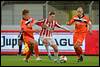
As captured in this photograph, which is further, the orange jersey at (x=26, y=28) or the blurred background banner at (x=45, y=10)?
the blurred background banner at (x=45, y=10)

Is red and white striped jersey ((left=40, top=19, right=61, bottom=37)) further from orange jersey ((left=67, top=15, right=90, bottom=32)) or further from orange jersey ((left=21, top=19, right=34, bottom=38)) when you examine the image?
orange jersey ((left=67, top=15, right=90, bottom=32))

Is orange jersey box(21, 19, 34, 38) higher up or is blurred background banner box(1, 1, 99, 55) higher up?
blurred background banner box(1, 1, 99, 55)

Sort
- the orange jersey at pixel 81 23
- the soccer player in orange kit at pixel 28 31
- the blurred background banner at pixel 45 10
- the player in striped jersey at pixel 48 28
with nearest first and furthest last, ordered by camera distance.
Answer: the player in striped jersey at pixel 48 28 < the soccer player in orange kit at pixel 28 31 < the orange jersey at pixel 81 23 < the blurred background banner at pixel 45 10

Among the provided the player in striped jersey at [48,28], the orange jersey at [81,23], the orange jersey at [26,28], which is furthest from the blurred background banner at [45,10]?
the player in striped jersey at [48,28]

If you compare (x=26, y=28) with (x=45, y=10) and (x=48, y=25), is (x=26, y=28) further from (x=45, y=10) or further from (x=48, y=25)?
(x=45, y=10)

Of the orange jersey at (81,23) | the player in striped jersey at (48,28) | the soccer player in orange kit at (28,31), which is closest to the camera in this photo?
the player in striped jersey at (48,28)

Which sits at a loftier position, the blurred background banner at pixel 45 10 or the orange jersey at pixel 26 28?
the blurred background banner at pixel 45 10

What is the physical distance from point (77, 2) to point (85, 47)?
5300mm

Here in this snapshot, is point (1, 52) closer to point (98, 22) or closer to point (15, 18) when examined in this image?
point (15, 18)

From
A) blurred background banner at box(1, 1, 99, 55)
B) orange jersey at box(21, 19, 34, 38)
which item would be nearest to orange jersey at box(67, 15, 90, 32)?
orange jersey at box(21, 19, 34, 38)

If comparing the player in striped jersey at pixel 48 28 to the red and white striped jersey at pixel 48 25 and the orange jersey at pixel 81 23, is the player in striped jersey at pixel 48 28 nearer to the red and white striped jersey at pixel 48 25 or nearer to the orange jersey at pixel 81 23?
the red and white striped jersey at pixel 48 25

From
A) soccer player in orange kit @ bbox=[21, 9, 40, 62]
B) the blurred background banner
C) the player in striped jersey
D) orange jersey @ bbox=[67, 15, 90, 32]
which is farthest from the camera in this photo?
the blurred background banner

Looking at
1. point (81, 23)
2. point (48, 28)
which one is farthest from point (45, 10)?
point (48, 28)

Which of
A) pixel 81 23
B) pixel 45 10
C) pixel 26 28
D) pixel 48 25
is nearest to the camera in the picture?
pixel 48 25
